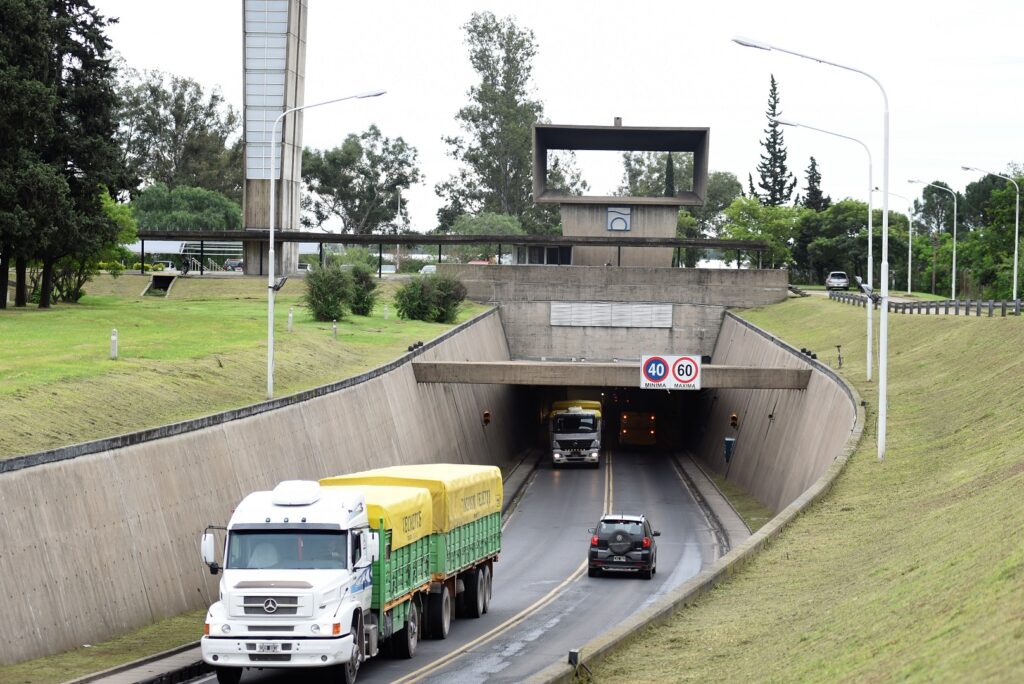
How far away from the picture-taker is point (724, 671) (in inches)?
779

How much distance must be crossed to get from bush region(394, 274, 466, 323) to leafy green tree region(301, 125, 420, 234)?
71310 millimetres

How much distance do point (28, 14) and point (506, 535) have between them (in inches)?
1162

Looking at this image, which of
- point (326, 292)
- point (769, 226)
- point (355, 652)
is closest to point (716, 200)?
point (769, 226)

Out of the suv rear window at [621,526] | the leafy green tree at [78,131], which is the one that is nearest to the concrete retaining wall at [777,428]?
the suv rear window at [621,526]

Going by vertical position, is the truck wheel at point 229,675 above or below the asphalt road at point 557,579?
above

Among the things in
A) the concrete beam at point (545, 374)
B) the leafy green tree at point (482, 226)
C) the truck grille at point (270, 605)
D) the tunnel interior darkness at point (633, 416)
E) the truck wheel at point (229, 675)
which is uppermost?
the leafy green tree at point (482, 226)

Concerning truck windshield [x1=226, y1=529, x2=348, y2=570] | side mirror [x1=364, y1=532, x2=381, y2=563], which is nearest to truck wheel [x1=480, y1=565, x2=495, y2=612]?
side mirror [x1=364, y1=532, x2=381, y2=563]

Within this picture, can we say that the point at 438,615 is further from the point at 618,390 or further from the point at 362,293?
the point at 618,390

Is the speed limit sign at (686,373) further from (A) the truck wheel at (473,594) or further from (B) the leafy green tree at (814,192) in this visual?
(B) the leafy green tree at (814,192)

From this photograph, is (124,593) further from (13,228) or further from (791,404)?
(791,404)

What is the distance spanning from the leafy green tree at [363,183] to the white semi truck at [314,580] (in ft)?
424

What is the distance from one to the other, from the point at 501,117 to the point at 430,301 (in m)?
58.9

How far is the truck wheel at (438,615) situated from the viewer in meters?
27.6

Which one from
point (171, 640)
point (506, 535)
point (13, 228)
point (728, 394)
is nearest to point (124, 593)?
point (171, 640)
